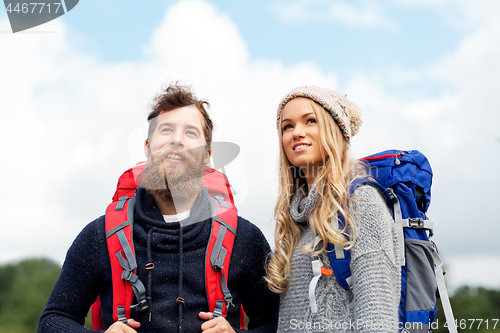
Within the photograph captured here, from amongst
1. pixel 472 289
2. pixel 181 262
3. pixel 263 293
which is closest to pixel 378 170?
pixel 263 293

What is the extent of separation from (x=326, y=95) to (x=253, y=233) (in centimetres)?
140

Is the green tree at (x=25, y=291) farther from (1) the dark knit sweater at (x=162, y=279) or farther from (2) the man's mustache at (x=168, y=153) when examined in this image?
(2) the man's mustache at (x=168, y=153)

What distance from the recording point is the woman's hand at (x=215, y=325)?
3.56 meters

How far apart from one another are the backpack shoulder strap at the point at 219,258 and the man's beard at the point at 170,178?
32 centimetres

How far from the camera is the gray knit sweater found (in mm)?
2992

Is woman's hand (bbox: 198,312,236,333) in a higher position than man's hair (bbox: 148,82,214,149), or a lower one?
lower

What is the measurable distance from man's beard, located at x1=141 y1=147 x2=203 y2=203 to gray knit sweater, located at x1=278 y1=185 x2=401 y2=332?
121 centimetres

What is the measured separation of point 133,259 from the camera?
3.65 m

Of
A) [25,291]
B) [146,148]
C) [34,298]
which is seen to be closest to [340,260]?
[146,148]

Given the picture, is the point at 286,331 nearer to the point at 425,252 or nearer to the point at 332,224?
the point at 332,224

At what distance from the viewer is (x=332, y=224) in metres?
3.41

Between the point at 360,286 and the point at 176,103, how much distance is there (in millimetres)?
2585

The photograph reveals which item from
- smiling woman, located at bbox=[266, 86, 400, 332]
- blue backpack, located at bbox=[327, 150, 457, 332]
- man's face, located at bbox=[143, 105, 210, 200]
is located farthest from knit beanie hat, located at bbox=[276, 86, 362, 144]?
man's face, located at bbox=[143, 105, 210, 200]

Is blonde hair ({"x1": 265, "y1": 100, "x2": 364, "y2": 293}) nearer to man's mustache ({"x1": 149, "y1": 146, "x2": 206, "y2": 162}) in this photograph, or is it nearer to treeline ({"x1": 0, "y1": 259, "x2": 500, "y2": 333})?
man's mustache ({"x1": 149, "y1": 146, "x2": 206, "y2": 162})
